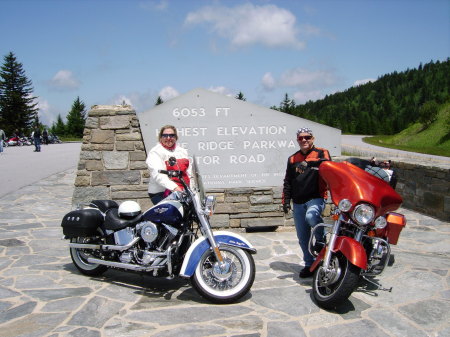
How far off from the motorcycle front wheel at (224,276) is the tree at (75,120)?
61.5 m

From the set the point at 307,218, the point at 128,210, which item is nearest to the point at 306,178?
the point at 307,218

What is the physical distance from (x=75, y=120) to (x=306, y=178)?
64.2 m

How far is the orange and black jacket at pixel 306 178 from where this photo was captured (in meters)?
4.46

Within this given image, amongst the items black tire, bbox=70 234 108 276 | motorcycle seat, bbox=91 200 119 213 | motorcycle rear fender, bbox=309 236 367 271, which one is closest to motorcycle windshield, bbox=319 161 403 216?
motorcycle rear fender, bbox=309 236 367 271

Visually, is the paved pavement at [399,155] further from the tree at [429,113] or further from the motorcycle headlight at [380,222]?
the tree at [429,113]

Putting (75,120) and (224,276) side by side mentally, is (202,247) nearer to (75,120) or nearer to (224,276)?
(224,276)

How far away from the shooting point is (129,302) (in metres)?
3.98

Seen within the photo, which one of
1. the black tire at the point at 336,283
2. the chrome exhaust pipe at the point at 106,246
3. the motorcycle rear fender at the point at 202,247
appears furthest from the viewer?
the chrome exhaust pipe at the point at 106,246

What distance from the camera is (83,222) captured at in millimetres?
4504

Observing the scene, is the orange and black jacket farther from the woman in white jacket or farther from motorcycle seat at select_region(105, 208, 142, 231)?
motorcycle seat at select_region(105, 208, 142, 231)

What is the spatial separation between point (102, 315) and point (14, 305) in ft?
2.68

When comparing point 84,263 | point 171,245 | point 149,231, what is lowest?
point 84,263

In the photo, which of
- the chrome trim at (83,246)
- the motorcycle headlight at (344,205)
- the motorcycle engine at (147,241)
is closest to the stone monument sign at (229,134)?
the chrome trim at (83,246)

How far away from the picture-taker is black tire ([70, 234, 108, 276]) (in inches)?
182
